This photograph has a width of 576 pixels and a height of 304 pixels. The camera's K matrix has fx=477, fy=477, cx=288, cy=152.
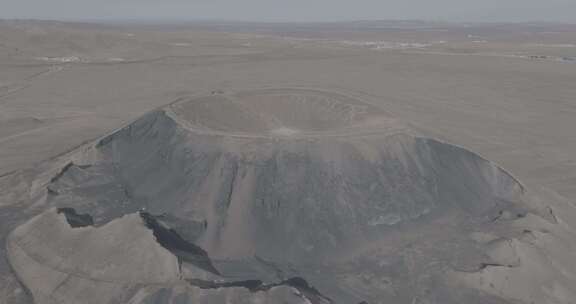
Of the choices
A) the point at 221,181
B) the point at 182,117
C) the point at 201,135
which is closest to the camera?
the point at 221,181

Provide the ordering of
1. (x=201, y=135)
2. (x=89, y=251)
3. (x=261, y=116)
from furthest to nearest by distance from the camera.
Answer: (x=261, y=116) → (x=201, y=135) → (x=89, y=251)

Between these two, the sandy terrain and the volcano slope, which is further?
the sandy terrain

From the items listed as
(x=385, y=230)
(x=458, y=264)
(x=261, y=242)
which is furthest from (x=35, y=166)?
(x=458, y=264)

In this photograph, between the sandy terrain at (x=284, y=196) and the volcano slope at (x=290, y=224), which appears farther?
the sandy terrain at (x=284, y=196)

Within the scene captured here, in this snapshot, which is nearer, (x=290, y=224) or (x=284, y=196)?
(x=290, y=224)

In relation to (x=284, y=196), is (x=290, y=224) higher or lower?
lower

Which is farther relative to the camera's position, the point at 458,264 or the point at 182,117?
the point at 182,117

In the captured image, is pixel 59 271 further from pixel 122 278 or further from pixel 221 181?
pixel 221 181

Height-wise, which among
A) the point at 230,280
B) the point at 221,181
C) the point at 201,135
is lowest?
the point at 230,280
